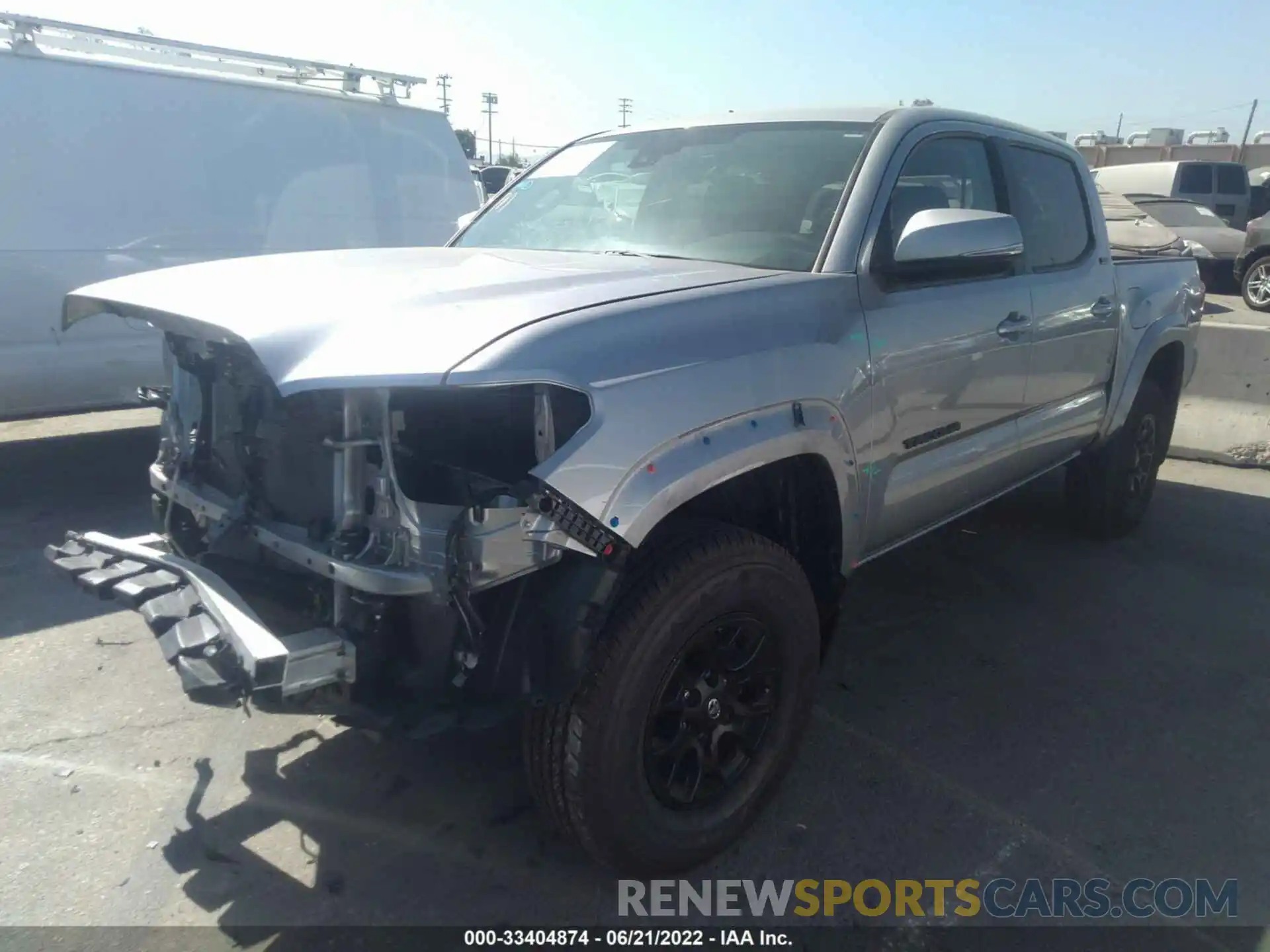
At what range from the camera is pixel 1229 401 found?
717cm

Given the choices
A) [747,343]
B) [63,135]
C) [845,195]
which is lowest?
[747,343]

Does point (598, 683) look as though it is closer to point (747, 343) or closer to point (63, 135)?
point (747, 343)

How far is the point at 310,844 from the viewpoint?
2.73m

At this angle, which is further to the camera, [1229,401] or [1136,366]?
[1229,401]

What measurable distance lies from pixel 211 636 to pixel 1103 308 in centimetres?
395

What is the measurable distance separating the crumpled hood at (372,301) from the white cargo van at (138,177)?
8.91ft

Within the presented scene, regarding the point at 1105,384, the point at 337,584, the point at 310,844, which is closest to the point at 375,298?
the point at 337,584

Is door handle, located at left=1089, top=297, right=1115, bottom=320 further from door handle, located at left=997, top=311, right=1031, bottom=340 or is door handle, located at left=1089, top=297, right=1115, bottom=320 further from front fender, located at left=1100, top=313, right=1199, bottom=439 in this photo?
door handle, located at left=997, top=311, right=1031, bottom=340

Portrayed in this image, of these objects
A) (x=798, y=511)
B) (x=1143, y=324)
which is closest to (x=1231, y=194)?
(x=1143, y=324)

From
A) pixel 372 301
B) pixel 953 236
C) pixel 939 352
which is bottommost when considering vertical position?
pixel 939 352

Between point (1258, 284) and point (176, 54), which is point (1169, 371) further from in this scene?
point (1258, 284)

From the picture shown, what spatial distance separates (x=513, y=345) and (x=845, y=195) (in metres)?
1.53

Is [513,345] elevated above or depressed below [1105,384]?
above

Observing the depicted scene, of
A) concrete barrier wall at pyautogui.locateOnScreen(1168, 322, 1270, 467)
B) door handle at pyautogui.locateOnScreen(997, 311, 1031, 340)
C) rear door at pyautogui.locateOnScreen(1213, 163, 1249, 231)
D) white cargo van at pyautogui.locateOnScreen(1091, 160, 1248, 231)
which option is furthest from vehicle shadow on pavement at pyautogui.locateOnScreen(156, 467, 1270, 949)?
rear door at pyautogui.locateOnScreen(1213, 163, 1249, 231)
